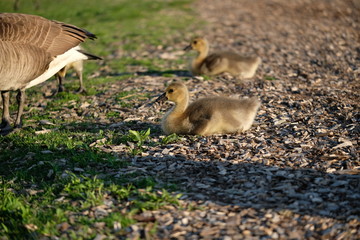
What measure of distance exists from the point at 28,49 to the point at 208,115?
2977 millimetres

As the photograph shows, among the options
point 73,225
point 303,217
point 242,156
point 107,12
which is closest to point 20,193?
point 73,225

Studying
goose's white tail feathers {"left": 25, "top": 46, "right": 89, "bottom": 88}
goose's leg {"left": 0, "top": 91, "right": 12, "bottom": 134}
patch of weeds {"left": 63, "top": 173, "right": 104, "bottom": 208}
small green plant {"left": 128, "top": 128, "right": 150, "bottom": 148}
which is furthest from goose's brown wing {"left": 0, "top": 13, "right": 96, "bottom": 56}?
patch of weeds {"left": 63, "top": 173, "right": 104, "bottom": 208}

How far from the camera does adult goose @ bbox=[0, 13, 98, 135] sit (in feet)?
22.1

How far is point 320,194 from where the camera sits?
4.70 meters

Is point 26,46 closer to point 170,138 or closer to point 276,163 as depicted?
point 170,138

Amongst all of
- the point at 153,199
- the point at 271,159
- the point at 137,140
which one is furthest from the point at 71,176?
the point at 271,159

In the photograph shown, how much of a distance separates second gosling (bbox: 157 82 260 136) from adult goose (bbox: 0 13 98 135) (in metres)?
2.13

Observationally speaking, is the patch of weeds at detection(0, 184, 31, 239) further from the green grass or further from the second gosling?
the second gosling

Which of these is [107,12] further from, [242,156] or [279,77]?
[242,156]

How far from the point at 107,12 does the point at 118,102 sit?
1183cm

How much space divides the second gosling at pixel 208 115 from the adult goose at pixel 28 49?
2132 mm

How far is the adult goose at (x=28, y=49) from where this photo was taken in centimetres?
673

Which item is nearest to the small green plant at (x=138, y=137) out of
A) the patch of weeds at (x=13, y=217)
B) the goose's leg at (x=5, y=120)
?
the patch of weeds at (x=13, y=217)

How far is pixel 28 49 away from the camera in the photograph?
6.92 metres
